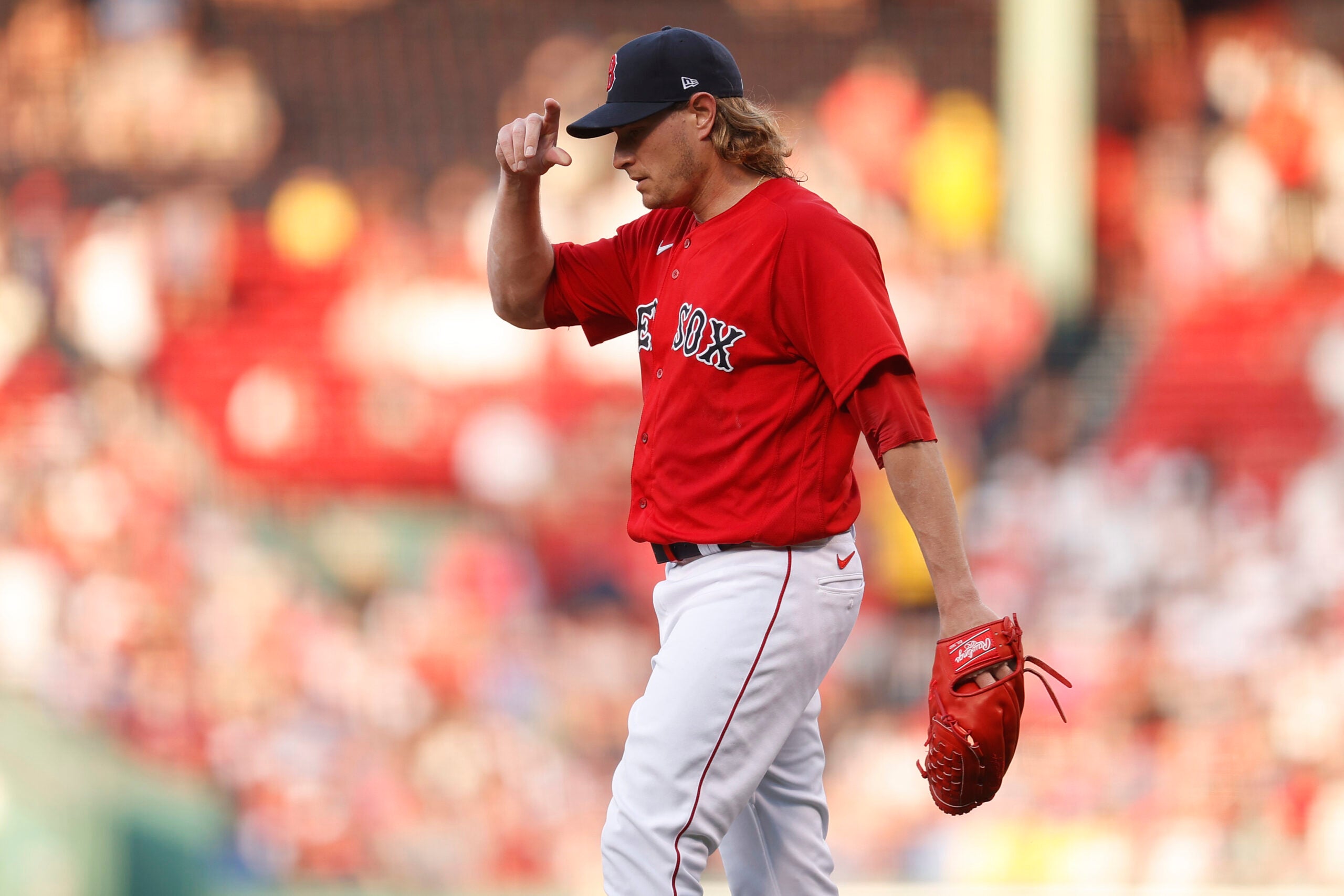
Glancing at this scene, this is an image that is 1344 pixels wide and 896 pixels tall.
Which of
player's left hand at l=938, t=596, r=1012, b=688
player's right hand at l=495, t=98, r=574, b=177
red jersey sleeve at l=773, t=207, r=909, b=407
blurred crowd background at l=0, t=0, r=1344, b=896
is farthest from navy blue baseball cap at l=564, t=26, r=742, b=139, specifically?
blurred crowd background at l=0, t=0, r=1344, b=896

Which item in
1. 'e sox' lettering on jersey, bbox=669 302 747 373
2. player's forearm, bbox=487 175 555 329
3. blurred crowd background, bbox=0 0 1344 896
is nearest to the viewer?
'e sox' lettering on jersey, bbox=669 302 747 373

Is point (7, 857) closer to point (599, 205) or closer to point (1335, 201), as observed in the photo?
point (599, 205)

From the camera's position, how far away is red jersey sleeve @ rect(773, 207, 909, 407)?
1827 mm

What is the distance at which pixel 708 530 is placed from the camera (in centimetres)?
191

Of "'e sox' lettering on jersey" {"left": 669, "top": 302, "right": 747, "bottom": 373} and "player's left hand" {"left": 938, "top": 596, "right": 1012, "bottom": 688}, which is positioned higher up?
"'e sox' lettering on jersey" {"left": 669, "top": 302, "right": 747, "bottom": 373}

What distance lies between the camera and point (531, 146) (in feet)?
6.97

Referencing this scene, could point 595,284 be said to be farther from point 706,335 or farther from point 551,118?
point 706,335

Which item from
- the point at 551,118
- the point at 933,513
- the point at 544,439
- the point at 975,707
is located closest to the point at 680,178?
the point at 551,118

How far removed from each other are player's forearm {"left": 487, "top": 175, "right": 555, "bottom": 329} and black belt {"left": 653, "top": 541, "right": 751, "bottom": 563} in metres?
0.52

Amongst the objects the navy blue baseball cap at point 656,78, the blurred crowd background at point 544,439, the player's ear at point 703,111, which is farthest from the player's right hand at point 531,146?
the blurred crowd background at point 544,439

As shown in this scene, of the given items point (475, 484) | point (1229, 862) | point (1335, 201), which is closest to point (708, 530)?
point (475, 484)

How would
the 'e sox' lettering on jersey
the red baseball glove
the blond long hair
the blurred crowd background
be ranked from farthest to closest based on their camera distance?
the blurred crowd background
the blond long hair
the 'e sox' lettering on jersey
the red baseball glove

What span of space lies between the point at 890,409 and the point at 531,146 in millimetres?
769

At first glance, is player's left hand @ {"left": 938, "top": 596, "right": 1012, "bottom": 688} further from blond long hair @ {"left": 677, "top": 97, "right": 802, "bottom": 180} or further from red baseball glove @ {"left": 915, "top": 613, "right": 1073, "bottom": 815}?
blond long hair @ {"left": 677, "top": 97, "right": 802, "bottom": 180}
